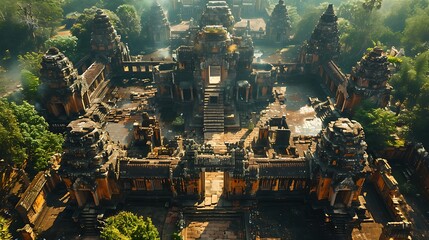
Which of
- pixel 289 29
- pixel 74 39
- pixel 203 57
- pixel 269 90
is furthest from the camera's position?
pixel 289 29

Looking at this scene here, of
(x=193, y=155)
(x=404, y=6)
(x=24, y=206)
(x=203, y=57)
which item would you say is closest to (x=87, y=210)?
(x=24, y=206)

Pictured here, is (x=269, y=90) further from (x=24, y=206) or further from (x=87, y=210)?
(x=24, y=206)

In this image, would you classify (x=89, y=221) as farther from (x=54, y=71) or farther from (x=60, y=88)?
(x=54, y=71)

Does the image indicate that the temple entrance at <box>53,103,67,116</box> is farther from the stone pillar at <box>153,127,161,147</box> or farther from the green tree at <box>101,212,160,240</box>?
the green tree at <box>101,212,160,240</box>

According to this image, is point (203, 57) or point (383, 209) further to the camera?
point (203, 57)

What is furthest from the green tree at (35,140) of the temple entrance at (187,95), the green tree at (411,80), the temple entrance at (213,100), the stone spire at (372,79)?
the green tree at (411,80)

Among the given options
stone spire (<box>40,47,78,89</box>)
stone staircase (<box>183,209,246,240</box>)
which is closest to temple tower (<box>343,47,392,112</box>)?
stone staircase (<box>183,209,246,240</box>)

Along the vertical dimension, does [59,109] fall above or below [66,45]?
below

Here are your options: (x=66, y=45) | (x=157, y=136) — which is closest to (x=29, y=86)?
(x=66, y=45)
